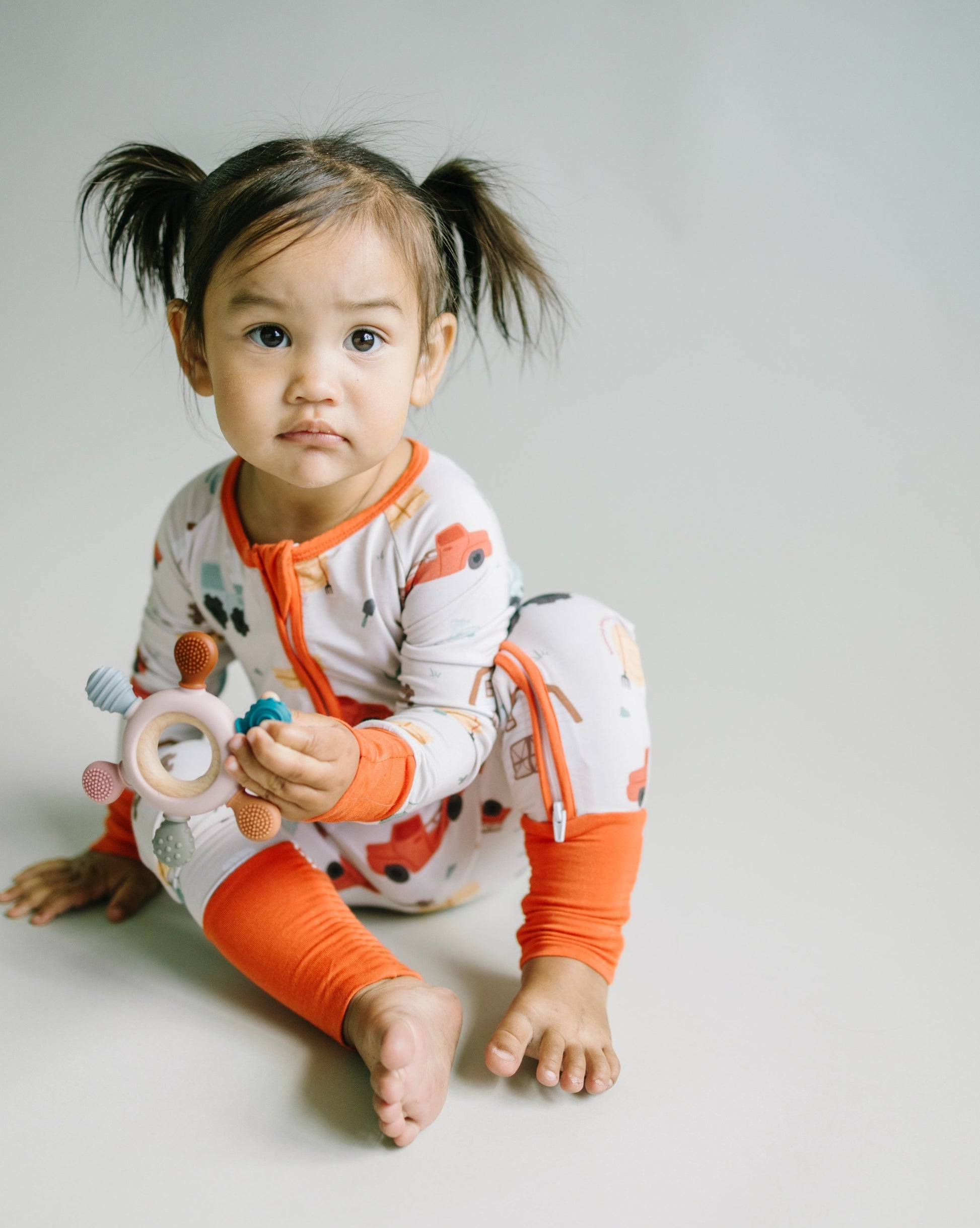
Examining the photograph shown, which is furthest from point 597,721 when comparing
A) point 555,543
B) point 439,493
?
point 555,543

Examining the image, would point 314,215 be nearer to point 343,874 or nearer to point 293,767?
point 293,767

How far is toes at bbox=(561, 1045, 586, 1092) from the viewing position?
81cm

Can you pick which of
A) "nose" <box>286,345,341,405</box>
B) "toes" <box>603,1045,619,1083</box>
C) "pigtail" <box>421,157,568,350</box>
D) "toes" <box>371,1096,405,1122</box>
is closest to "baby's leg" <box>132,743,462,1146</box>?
"toes" <box>371,1096,405,1122</box>

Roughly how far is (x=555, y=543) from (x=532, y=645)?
25.9 inches

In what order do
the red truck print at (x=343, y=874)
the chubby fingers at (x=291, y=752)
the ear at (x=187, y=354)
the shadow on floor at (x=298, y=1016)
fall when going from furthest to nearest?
the red truck print at (x=343, y=874)
the ear at (x=187, y=354)
the shadow on floor at (x=298, y=1016)
the chubby fingers at (x=291, y=752)

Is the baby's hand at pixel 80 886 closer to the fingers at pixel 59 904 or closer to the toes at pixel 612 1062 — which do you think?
the fingers at pixel 59 904

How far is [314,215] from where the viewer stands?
0.81 meters

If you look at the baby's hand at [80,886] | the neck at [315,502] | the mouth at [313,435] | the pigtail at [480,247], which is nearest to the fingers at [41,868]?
the baby's hand at [80,886]

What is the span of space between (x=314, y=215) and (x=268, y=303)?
67 millimetres

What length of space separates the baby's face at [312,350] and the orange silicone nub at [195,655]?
18 centimetres

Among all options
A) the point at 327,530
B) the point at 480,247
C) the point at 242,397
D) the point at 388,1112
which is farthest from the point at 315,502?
the point at 388,1112

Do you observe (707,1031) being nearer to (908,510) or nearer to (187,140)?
(908,510)

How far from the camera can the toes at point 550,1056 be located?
0.81 meters

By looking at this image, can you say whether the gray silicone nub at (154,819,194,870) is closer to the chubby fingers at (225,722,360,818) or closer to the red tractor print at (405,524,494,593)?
the chubby fingers at (225,722,360,818)
